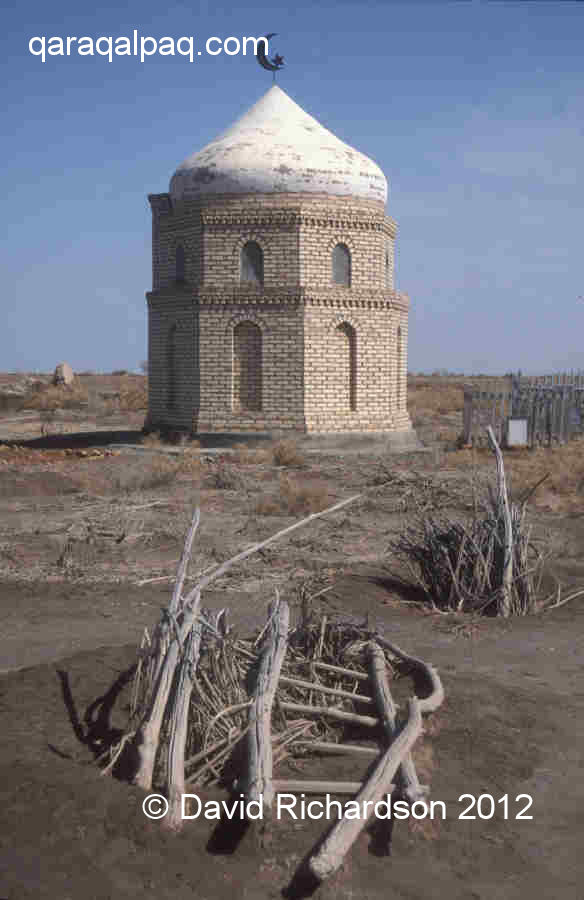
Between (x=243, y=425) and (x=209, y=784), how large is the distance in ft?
58.0

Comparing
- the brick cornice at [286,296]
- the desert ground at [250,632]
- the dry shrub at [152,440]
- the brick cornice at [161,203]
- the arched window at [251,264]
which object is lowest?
the desert ground at [250,632]

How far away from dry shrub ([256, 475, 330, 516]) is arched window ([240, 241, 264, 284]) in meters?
7.84

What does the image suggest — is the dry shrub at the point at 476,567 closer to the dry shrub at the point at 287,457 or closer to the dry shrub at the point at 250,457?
the dry shrub at the point at 287,457

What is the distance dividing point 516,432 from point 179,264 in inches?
325

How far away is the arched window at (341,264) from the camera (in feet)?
76.3

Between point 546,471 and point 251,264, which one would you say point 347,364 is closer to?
point 251,264

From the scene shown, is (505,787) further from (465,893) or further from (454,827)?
(465,893)

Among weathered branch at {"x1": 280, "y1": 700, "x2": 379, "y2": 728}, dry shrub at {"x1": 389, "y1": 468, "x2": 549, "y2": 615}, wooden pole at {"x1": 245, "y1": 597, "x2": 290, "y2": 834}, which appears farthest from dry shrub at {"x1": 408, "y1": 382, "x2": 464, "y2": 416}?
weathered branch at {"x1": 280, "y1": 700, "x2": 379, "y2": 728}

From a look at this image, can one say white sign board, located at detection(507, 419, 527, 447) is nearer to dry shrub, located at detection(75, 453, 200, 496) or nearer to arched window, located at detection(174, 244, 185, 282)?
dry shrub, located at detection(75, 453, 200, 496)

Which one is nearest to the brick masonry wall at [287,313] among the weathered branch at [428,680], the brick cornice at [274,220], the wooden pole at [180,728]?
the brick cornice at [274,220]

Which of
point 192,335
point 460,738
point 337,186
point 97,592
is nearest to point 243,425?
point 192,335

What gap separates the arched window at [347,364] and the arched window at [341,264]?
930 mm

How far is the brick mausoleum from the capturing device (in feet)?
74.6

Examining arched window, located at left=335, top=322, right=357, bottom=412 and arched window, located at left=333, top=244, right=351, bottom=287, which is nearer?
arched window, located at left=333, top=244, right=351, bottom=287
